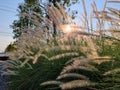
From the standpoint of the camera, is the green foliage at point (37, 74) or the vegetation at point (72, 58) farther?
the green foliage at point (37, 74)

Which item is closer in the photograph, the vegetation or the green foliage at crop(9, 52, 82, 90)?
the vegetation

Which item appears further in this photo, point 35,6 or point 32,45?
point 35,6

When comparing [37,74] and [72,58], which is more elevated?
[72,58]

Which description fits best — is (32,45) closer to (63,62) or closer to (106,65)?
(63,62)

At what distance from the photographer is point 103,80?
300cm

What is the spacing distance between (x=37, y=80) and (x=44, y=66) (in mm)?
174

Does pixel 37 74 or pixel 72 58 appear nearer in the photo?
pixel 72 58

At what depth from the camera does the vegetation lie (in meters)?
2.61

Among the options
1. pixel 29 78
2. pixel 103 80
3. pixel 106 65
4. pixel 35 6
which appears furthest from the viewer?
pixel 35 6

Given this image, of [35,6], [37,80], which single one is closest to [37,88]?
[37,80]

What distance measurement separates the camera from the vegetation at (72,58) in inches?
103

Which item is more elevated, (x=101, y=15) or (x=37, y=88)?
(x=101, y=15)

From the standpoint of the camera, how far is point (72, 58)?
3.28 m

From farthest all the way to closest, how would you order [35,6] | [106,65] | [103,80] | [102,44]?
[35,6] < [102,44] < [106,65] < [103,80]
